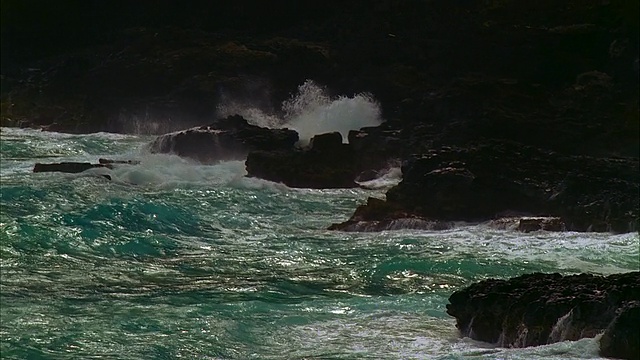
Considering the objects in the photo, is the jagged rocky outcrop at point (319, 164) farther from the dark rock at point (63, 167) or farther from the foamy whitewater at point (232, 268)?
the dark rock at point (63, 167)

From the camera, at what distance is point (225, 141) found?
26531 mm

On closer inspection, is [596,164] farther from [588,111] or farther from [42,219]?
[42,219]

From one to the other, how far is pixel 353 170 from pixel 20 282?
1123cm

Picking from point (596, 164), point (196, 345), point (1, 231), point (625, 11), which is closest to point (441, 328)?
point (196, 345)

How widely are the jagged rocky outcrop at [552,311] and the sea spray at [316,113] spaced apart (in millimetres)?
17755

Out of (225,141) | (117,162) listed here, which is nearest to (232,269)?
(117,162)

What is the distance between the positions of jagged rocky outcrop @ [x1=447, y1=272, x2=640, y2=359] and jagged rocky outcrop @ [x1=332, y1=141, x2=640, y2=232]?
7.22m

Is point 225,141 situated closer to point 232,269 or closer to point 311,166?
point 311,166

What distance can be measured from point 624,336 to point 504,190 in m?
10.3

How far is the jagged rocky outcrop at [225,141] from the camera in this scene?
25.9 m

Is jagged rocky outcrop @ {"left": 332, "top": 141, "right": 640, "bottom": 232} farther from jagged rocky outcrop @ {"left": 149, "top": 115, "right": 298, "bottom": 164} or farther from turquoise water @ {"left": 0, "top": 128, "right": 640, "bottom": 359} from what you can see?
jagged rocky outcrop @ {"left": 149, "top": 115, "right": 298, "bottom": 164}

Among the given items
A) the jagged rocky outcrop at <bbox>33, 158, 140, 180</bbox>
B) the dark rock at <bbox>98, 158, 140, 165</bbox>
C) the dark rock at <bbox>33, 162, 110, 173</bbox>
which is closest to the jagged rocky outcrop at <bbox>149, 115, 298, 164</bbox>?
the dark rock at <bbox>98, 158, 140, 165</bbox>

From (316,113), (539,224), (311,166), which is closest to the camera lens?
(539,224)

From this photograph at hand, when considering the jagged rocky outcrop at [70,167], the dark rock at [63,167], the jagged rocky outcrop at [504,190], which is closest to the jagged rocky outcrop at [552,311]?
the jagged rocky outcrop at [504,190]
